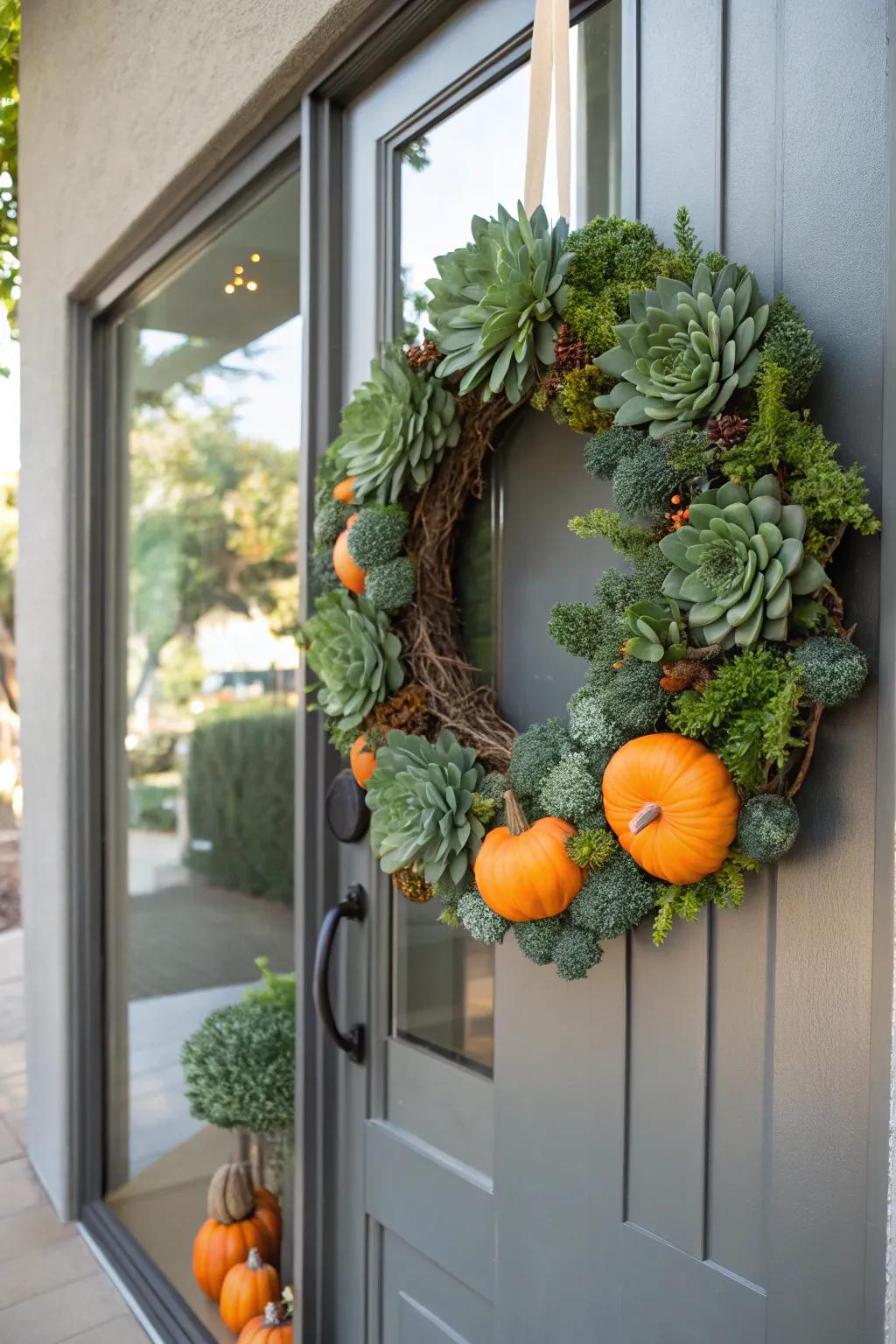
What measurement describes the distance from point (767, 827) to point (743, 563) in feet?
0.76

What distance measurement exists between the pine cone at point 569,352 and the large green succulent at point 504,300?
1 centimetres

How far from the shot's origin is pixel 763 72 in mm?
1006

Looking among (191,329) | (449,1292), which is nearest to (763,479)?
Answer: (449,1292)

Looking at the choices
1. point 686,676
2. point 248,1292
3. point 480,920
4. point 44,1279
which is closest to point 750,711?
point 686,676

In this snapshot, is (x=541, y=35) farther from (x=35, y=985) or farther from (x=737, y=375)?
(x=35, y=985)

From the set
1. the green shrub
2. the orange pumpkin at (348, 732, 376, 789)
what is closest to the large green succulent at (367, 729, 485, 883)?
the orange pumpkin at (348, 732, 376, 789)

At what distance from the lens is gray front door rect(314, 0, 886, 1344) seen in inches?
36.7

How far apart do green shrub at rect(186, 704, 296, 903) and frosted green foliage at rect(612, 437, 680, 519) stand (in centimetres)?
264

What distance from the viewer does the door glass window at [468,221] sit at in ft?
3.95

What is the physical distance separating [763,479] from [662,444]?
0.12 meters

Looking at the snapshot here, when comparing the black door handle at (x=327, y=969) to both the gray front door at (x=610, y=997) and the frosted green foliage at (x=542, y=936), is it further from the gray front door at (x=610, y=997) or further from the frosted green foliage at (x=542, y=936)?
the frosted green foliage at (x=542, y=936)

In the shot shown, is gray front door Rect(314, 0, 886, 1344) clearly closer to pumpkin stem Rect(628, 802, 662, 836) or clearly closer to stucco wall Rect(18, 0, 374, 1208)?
pumpkin stem Rect(628, 802, 662, 836)

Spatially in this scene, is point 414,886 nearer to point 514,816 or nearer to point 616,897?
point 514,816

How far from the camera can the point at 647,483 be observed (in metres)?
0.95
